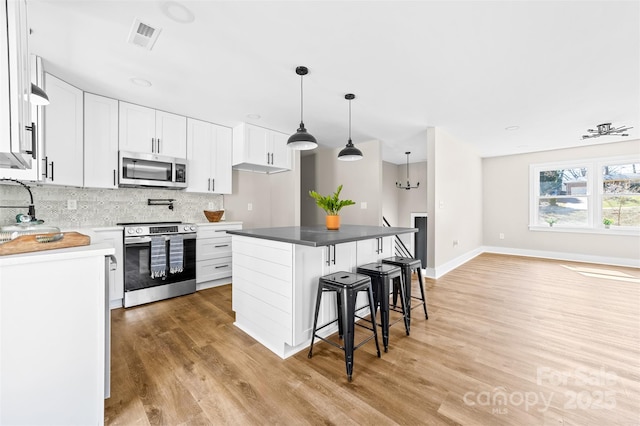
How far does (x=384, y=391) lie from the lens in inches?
65.6

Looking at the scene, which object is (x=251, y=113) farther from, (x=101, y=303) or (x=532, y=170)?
(x=532, y=170)

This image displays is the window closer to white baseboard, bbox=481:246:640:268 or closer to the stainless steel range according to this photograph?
white baseboard, bbox=481:246:640:268

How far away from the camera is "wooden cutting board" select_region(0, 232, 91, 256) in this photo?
45.0 inches

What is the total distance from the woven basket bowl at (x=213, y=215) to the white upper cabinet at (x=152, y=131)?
0.89 m

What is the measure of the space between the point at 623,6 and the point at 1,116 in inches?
137

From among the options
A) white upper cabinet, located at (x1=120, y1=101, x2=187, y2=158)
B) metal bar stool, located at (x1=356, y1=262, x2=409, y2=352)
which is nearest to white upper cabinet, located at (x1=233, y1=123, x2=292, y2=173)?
white upper cabinet, located at (x1=120, y1=101, x2=187, y2=158)

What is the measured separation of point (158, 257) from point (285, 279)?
206 cm

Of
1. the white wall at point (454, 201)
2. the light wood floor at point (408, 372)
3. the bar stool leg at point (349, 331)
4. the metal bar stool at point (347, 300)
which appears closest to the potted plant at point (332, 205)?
the metal bar stool at point (347, 300)

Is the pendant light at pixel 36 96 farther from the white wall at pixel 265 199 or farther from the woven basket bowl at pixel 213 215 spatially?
the white wall at pixel 265 199

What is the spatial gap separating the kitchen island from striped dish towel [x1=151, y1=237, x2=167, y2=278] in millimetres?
1277

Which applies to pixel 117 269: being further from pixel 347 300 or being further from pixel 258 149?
pixel 347 300

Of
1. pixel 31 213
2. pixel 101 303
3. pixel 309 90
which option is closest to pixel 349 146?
pixel 309 90

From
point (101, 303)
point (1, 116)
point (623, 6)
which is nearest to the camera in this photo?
point (1, 116)

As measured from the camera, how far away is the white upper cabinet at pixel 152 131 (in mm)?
3295
